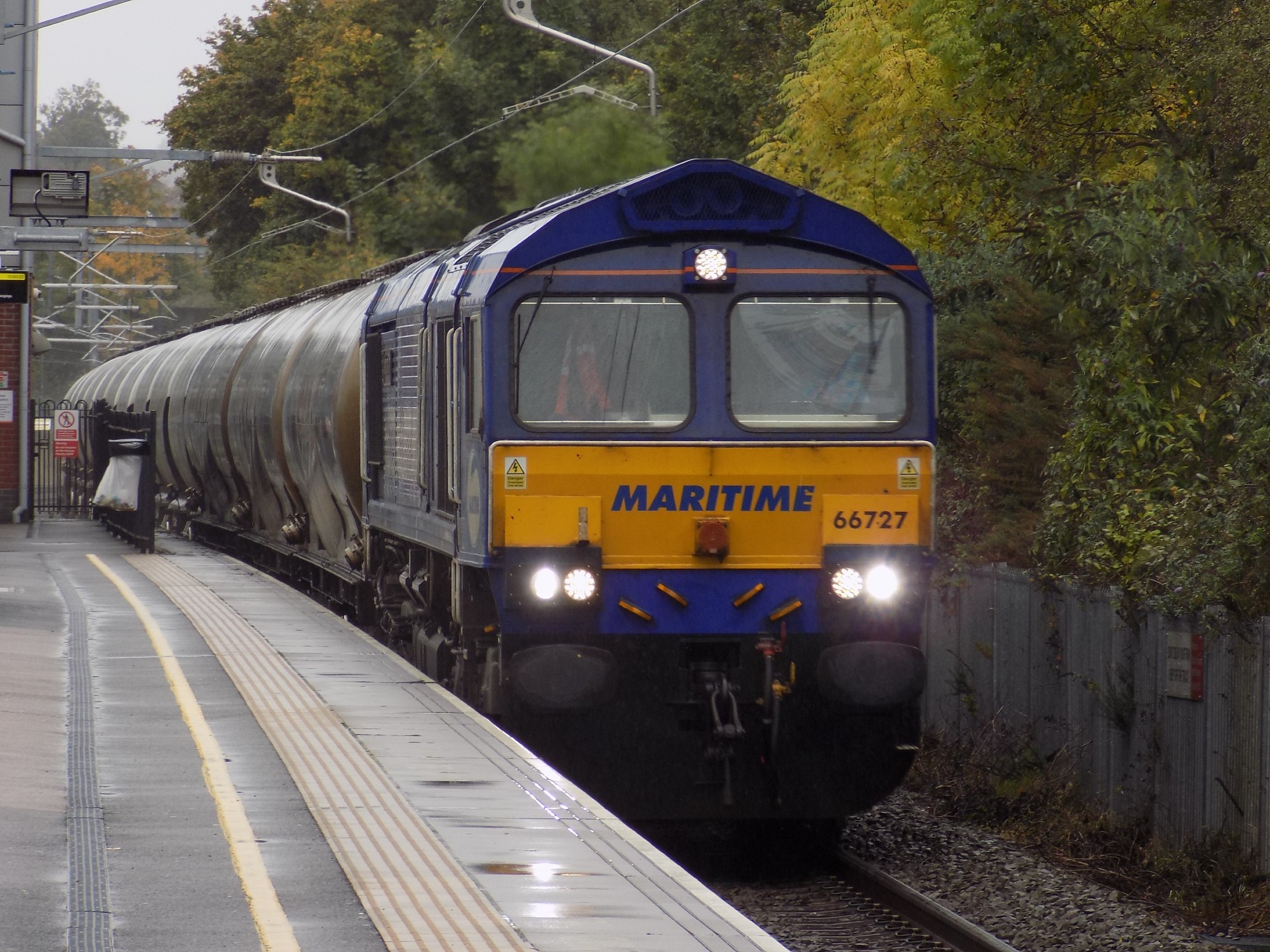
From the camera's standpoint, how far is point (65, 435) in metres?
35.5

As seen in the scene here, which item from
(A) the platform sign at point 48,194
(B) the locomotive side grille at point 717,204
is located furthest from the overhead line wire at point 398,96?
(B) the locomotive side grille at point 717,204

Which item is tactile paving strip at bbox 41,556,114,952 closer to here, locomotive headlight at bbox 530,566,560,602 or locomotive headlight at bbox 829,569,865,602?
locomotive headlight at bbox 530,566,560,602

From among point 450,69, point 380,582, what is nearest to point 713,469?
point 380,582

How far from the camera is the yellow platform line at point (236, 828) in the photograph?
6.06 m

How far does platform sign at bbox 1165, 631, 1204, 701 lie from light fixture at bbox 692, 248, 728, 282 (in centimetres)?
330

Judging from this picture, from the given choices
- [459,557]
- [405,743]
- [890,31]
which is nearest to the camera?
[405,743]

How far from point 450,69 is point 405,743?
128ft

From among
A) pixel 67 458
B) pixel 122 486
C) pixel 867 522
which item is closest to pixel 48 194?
pixel 122 486

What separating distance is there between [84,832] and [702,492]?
374 centimetres

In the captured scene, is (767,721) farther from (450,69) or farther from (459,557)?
(450,69)

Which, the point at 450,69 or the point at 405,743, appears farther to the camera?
the point at 450,69

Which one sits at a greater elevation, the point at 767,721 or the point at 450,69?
the point at 450,69

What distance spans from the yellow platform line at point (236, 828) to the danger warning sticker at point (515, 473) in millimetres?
1961

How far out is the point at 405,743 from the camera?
9422mm
